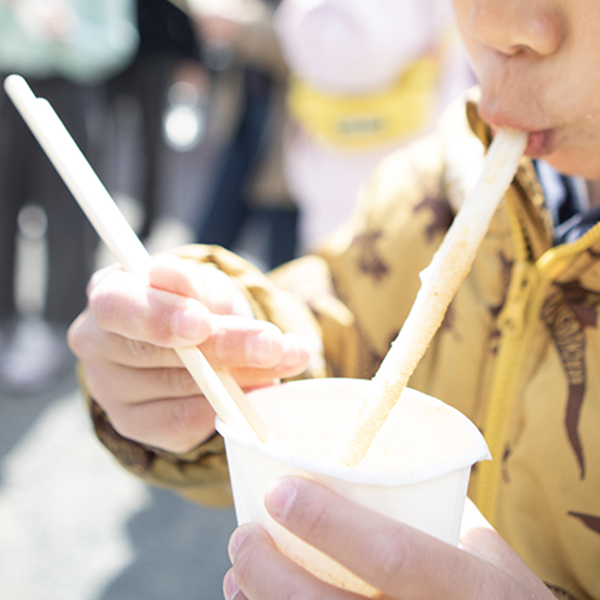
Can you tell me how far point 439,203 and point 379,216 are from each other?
0.09m

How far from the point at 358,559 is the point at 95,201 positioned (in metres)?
0.30

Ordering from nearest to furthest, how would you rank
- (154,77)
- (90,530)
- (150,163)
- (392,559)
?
(392,559)
(90,530)
(154,77)
(150,163)

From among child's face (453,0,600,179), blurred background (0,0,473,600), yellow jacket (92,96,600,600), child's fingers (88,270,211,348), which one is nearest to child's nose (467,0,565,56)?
child's face (453,0,600,179)

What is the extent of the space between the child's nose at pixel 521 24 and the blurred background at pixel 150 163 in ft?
3.33

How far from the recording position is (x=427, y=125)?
1.74m

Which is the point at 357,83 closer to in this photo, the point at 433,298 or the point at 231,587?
the point at 433,298

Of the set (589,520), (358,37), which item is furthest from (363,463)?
(358,37)

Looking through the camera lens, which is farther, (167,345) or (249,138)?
(249,138)

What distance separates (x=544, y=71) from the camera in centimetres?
46

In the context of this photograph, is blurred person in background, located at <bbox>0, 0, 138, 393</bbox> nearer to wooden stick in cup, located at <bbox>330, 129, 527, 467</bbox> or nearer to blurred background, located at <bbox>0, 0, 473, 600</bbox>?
blurred background, located at <bbox>0, 0, 473, 600</bbox>

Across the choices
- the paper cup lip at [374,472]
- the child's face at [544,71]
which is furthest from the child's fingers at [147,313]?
the child's face at [544,71]

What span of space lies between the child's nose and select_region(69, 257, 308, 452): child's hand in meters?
0.28

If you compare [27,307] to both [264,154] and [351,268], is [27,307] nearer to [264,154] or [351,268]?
[264,154]

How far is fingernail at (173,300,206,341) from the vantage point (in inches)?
17.9
